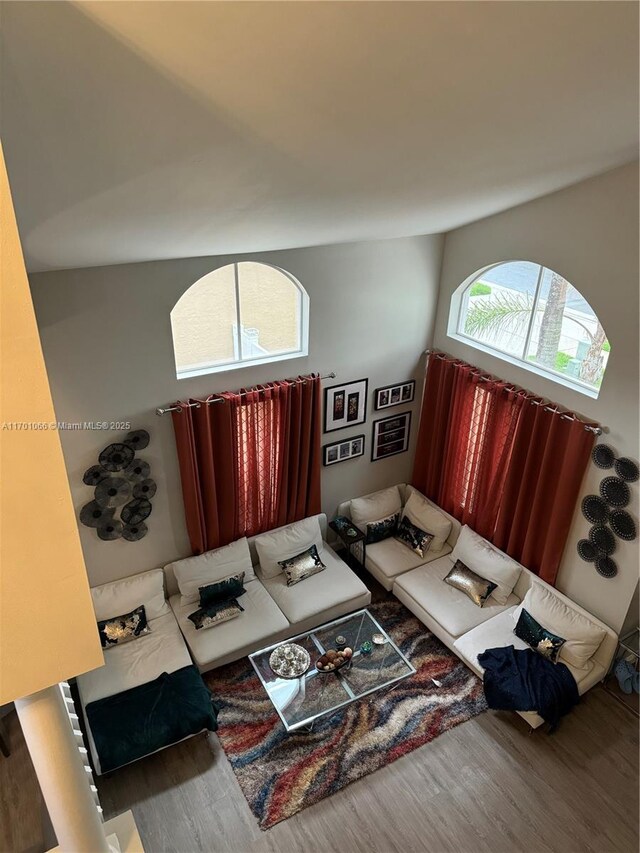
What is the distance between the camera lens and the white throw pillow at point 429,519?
20.5ft

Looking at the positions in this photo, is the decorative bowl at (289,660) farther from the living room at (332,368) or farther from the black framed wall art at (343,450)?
the black framed wall art at (343,450)

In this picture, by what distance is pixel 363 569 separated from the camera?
634cm

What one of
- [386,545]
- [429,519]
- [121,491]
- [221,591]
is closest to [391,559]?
[386,545]

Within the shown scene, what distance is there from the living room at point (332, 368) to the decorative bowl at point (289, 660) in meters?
0.17

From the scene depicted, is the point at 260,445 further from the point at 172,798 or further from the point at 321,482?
the point at 172,798

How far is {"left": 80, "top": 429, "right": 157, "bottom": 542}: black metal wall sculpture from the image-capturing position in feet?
16.1

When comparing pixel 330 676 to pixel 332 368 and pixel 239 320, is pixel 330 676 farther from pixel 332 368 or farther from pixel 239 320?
pixel 239 320

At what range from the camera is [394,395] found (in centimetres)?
627

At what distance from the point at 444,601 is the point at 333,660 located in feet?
4.25

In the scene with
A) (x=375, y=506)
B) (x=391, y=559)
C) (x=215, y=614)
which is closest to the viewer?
(x=215, y=614)

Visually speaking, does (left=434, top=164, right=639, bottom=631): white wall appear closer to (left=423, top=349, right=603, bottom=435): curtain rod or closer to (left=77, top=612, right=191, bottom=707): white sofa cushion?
(left=423, top=349, right=603, bottom=435): curtain rod

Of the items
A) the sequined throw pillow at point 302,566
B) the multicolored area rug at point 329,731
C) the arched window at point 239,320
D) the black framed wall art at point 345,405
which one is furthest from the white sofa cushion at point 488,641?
the arched window at point 239,320

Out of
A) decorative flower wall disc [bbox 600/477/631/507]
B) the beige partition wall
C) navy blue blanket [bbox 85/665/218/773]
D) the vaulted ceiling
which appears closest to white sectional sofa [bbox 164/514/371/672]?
navy blue blanket [bbox 85/665/218/773]

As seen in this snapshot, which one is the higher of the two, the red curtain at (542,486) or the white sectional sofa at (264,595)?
the red curtain at (542,486)
